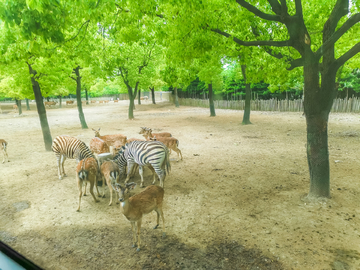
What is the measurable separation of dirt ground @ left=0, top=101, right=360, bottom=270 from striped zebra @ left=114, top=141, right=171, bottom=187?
0.46 meters

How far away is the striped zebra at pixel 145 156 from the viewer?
14.7ft

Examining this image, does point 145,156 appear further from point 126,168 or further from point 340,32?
point 340,32

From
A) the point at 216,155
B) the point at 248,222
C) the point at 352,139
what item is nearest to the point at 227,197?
the point at 248,222

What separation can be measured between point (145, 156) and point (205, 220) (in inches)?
70.0

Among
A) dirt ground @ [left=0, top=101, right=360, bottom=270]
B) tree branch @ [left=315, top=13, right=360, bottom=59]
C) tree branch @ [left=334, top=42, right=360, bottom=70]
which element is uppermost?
tree branch @ [left=315, top=13, right=360, bottom=59]

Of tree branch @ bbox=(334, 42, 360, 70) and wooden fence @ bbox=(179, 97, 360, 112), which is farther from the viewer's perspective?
wooden fence @ bbox=(179, 97, 360, 112)

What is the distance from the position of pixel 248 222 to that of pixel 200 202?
3.09 feet

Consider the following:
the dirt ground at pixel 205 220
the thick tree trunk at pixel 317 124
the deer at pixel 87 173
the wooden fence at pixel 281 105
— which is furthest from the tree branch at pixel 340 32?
the wooden fence at pixel 281 105

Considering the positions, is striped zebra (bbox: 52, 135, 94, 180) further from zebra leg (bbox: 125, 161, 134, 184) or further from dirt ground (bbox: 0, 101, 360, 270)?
zebra leg (bbox: 125, 161, 134, 184)

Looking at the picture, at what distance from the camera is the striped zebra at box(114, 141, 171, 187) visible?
4480 millimetres

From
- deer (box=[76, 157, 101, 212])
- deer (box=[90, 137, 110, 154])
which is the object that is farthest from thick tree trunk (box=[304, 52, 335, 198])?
deer (box=[90, 137, 110, 154])

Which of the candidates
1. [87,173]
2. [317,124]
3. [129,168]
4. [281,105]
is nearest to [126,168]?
[129,168]

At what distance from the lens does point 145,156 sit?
454cm

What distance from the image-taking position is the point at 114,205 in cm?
394
